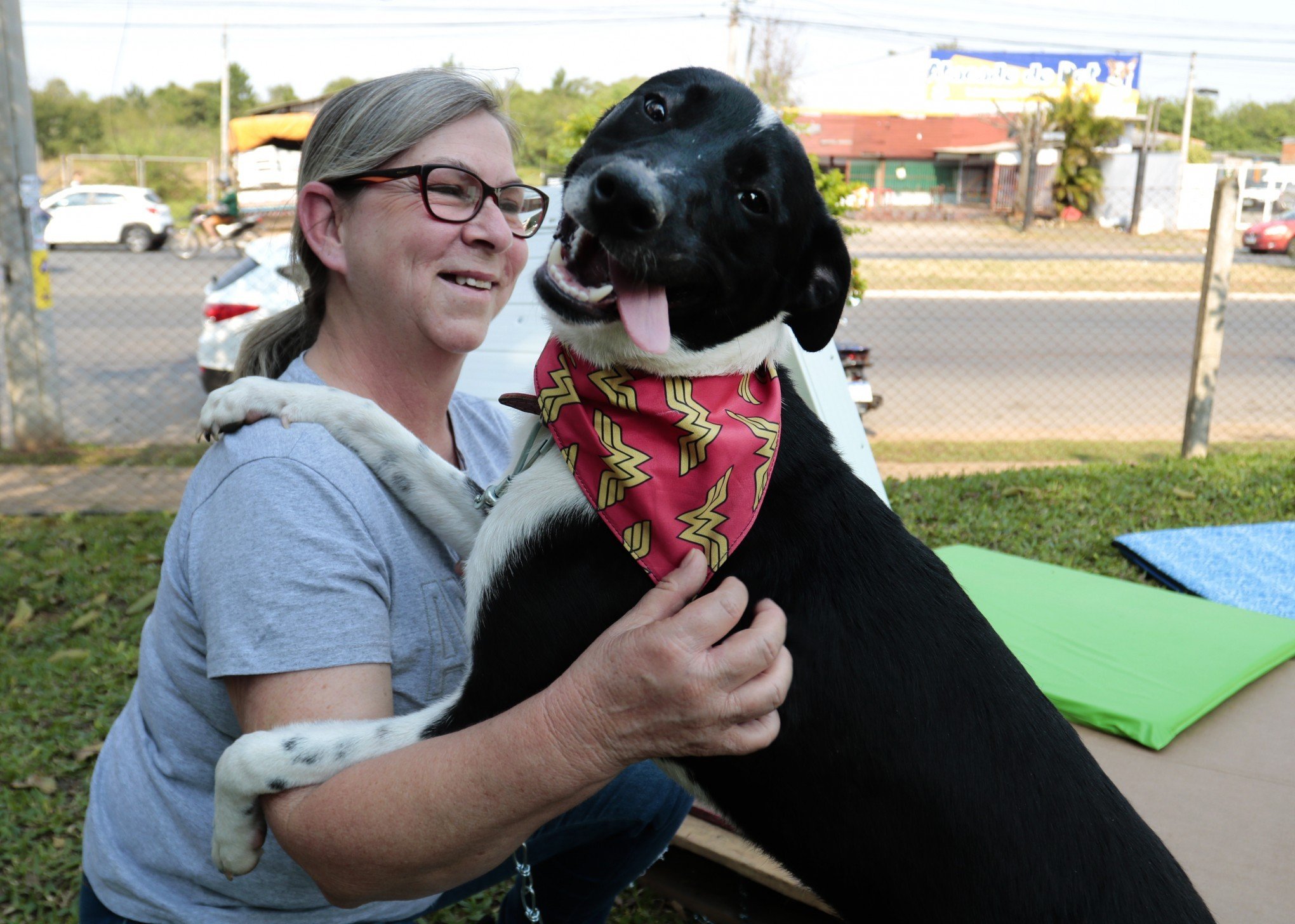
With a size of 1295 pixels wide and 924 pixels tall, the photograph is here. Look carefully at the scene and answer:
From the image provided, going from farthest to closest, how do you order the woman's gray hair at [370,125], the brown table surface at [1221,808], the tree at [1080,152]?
the tree at [1080,152] → the brown table surface at [1221,808] → the woman's gray hair at [370,125]

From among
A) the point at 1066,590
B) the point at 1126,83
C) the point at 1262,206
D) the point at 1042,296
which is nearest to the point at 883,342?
the point at 1042,296

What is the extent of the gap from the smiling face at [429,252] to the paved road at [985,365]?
18.8ft

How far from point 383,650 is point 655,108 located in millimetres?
1012

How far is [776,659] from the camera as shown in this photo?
55.6 inches

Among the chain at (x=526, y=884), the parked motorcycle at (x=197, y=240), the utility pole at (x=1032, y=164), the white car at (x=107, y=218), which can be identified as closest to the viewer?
the chain at (x=526, y=884)

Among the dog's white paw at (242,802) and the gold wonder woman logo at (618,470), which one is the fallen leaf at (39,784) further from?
the gold wonder woman logo at (618,470)

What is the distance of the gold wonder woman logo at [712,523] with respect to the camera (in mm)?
1517

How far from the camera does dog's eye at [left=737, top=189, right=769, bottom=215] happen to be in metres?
1.72

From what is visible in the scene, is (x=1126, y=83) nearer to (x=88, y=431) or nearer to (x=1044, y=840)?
(x=88, y=431)

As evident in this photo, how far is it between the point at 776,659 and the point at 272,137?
9607mm

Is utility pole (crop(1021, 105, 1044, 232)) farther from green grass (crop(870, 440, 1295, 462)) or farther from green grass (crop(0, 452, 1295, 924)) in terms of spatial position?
green grass (crop(0, 452, 1295, 924))

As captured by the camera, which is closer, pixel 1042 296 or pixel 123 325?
pixel 123 325

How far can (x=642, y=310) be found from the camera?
5.38ft

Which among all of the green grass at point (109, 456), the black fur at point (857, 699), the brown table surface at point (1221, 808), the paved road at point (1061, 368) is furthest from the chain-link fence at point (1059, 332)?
the black fur at point (857, 699)
